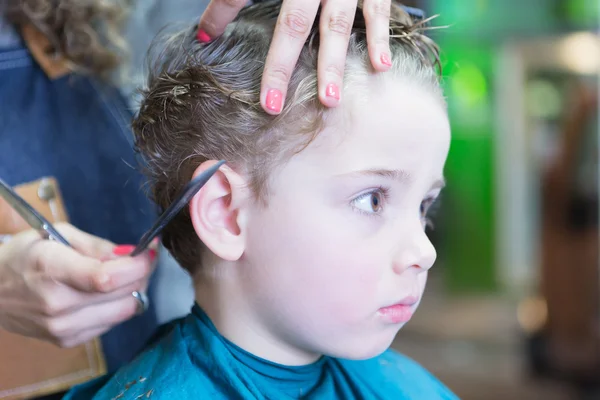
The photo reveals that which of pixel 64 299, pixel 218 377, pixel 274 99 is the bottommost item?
pixel 218 377

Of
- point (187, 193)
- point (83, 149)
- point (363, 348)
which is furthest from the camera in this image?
point (83, 149)

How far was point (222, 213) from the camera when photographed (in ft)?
3.03

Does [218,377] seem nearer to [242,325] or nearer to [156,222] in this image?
[242,325]

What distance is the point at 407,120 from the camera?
0.87 metres

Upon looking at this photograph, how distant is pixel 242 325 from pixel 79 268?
233 millimetres

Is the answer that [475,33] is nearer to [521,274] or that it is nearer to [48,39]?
[521,274]

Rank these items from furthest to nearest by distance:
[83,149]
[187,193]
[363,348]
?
[83,149] → [363,348] → [187,193]

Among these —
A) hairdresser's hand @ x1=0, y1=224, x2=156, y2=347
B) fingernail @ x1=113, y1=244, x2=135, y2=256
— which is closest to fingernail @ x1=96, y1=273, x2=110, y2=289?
hairdresser's hand @ x1=0, y1=224, x2=156, y2=347

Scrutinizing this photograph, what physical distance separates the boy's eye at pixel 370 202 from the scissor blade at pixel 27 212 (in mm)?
388

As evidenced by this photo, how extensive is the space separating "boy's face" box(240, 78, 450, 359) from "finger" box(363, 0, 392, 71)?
0.04m

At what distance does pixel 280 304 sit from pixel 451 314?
448 centimetres

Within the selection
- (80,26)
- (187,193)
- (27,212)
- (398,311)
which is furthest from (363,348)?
(80,26)

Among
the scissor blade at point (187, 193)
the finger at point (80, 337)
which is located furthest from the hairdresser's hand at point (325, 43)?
the finger at point (80, 337)

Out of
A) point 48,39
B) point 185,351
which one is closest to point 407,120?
point 185,351
